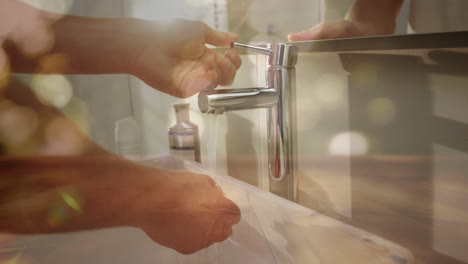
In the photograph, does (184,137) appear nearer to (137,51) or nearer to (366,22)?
(137,51)

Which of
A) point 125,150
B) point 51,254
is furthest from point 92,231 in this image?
point 125,150

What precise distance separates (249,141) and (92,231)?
336 millimetres

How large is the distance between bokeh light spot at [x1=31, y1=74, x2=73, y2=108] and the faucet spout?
0.84 meters

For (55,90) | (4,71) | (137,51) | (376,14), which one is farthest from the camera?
(55,90)

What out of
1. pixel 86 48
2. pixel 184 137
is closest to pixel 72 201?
pixel 184 137

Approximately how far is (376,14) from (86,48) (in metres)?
0.74

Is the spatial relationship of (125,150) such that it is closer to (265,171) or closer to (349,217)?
(265,171)

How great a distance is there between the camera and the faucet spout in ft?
1.42

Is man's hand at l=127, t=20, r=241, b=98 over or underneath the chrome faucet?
over

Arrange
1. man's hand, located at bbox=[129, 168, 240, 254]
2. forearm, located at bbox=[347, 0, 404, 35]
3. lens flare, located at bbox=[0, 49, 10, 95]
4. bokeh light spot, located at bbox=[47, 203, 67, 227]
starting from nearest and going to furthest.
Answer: forearm, located at bbox=[347, 0, 404, 35], man's hand, located at bbox=[129, 168, 240, 254], bokeh light spot, located at bbox=[47, 203, 67, 227], lens flare, located at bbox=[0, 49, 10, 95]

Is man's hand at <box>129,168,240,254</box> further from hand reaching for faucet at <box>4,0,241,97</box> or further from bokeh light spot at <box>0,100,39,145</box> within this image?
bokeh light spot at <box>0,100,39,145</box>

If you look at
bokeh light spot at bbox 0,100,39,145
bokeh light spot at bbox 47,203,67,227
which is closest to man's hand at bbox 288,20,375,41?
bokeh light spot at bbox 47,203,67,227

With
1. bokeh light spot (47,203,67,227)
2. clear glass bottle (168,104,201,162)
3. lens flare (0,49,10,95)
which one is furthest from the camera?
lens flare (0,49,10,95)

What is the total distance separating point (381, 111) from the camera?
1.32 ft
